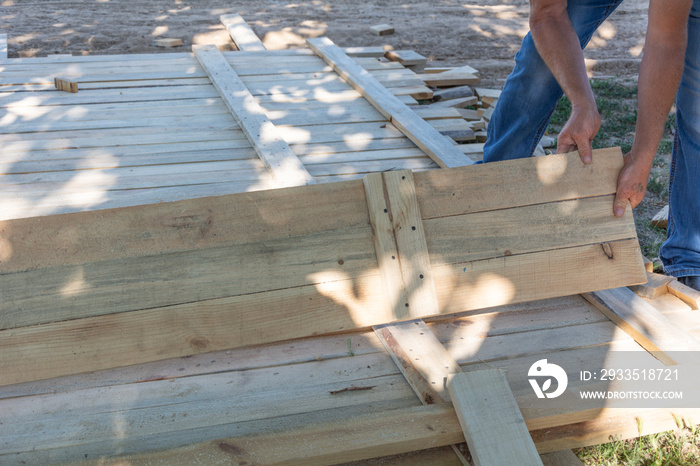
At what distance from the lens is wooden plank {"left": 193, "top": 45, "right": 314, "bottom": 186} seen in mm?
2871

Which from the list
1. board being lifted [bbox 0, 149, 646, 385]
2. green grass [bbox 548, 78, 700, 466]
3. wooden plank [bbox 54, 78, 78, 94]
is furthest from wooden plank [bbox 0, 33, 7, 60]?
green grass [bbox 548, 78, 700, 466]

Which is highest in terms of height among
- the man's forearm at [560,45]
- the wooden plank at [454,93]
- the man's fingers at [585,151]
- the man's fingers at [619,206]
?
the man's forearm at [560,45]

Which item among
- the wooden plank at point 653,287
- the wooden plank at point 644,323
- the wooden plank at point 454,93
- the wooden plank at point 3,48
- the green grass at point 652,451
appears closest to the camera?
the green grass at point 652,451

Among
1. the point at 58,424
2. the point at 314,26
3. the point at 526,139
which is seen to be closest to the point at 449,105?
the point at 526,139

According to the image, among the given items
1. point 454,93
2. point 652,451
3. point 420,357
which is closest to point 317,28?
point 454,93

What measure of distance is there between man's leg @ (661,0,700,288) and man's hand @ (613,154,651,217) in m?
0.47

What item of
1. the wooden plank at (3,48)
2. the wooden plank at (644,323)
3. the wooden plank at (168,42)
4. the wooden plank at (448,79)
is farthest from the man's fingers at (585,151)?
the wooden plank at (168,42)

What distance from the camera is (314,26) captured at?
285 inches

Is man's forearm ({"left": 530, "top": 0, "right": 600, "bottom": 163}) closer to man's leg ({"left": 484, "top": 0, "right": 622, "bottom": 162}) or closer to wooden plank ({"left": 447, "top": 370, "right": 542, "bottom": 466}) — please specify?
man's leg ({"left": 484, "top": 0, "right": 622, "bottom": 162})

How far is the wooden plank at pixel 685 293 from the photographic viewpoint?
2334mm

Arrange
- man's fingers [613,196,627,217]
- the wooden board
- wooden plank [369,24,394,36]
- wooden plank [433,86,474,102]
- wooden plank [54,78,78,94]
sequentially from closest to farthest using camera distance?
the wooden board
man's fingers [613,196,627,217]
wooden plank [54,78,78,94]
wooden plank [433,86,474,102]
wooden plank [369,24,394,36]

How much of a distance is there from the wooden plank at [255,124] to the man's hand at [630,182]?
1.31 meters

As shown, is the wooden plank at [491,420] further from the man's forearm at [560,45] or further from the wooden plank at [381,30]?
the wooden plank at [381,30]

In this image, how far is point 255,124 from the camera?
344 centimetres
